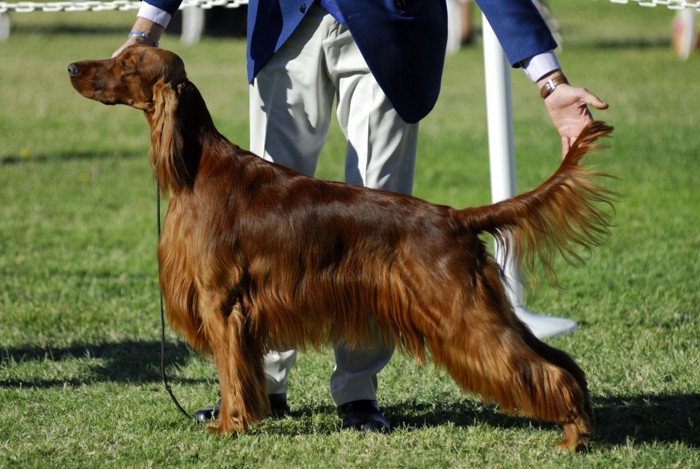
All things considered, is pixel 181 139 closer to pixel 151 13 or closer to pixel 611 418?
pixel 151 13

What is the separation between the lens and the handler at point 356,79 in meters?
3.74

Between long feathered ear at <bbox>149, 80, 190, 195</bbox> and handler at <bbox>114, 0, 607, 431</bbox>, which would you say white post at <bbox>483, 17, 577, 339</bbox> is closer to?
handler at <bbox>114, 0, 607, 431</bbox>

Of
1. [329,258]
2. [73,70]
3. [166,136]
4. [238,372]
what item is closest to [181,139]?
[166,136]

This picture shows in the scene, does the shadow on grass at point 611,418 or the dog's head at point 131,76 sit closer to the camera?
the dog's head at point 131,76

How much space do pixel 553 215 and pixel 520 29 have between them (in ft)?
2.29

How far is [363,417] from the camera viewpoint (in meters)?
4.12

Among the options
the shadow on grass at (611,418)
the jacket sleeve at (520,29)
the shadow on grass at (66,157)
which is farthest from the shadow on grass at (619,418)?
the shadow on grass at (66,157)

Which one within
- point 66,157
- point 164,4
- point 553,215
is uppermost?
point 164,4

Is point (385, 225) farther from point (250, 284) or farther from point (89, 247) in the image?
point (89, 247)

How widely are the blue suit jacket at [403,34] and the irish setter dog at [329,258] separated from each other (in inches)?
16.6

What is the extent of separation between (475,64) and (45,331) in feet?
45.3

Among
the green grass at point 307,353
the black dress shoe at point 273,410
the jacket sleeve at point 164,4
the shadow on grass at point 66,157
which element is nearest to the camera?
the green grass at point 307,353

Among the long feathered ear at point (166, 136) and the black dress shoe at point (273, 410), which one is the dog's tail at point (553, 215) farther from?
the black dress shoe at point (273, 410)

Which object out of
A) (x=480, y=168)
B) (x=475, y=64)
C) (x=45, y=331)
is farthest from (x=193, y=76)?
(x=45, y=331)
